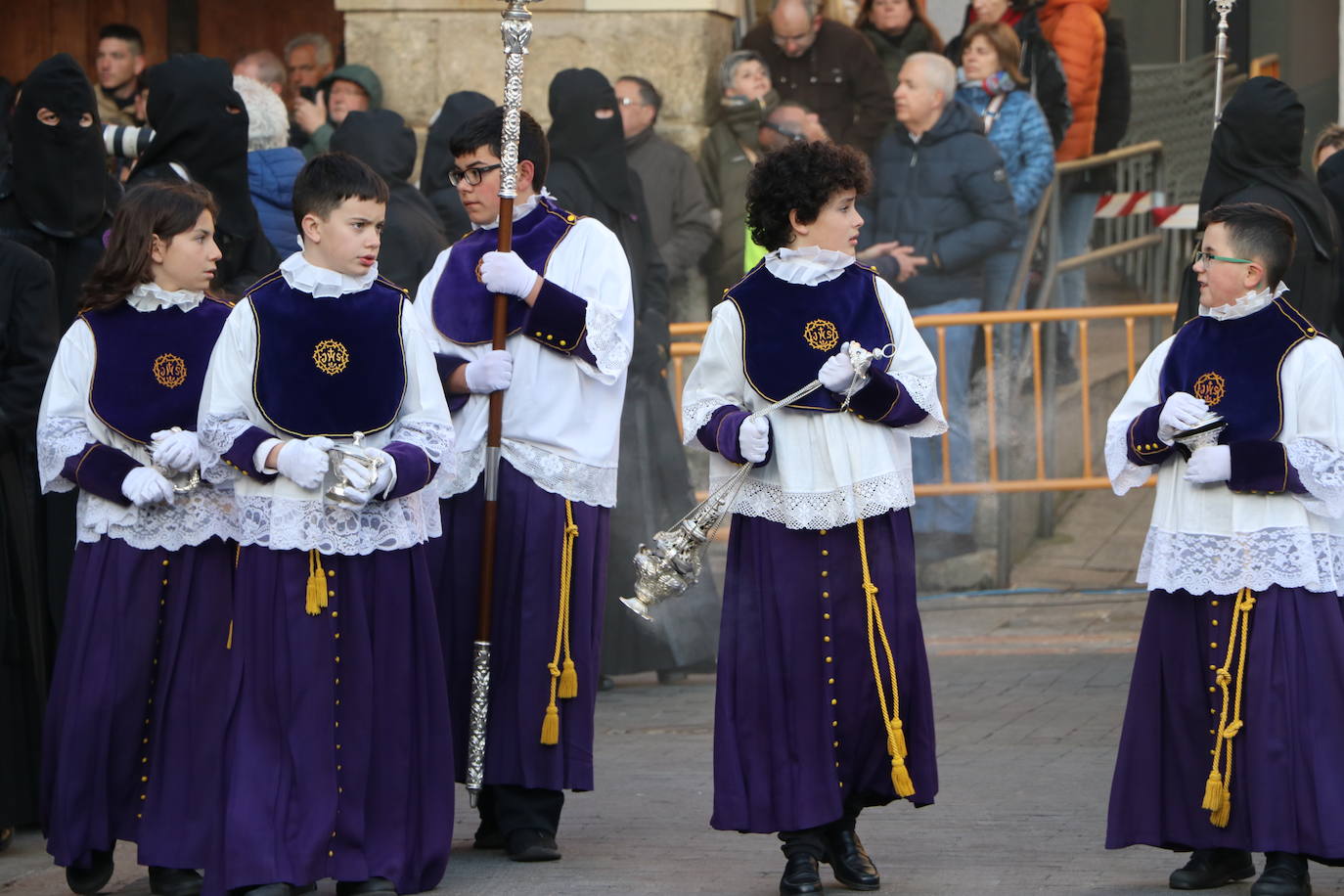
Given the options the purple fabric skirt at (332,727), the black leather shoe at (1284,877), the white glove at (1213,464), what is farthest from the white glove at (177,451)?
the black leather shoe at (1284,877)

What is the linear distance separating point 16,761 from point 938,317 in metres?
5.84

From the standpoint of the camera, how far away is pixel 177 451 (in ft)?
19.6

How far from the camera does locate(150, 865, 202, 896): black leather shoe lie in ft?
19.8

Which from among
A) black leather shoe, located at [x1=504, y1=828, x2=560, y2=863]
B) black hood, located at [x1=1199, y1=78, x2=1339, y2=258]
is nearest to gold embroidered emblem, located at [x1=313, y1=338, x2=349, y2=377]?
black leather shoe, located at [x1=504, y1=828, x2=560, y2=863]

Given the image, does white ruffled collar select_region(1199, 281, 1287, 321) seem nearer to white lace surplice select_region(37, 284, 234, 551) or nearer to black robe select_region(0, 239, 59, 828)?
white lace surplice select_region(37, 284, 234, 551)

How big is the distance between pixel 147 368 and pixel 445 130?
3166 millimetres

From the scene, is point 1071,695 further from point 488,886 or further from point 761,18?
point 761,18

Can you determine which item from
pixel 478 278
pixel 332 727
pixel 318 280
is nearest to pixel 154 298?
pixel 318 280

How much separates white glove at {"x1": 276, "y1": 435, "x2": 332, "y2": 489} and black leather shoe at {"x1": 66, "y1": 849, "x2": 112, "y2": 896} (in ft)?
4.18

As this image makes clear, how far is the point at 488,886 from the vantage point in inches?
240

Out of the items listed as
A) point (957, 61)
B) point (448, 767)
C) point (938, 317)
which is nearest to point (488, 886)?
point (448, 767)

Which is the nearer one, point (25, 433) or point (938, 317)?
point (25, 433)

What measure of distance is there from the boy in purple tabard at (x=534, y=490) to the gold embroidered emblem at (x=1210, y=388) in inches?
64.9

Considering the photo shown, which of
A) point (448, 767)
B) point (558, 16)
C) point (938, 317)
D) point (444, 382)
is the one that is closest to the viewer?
point (448, 767)
